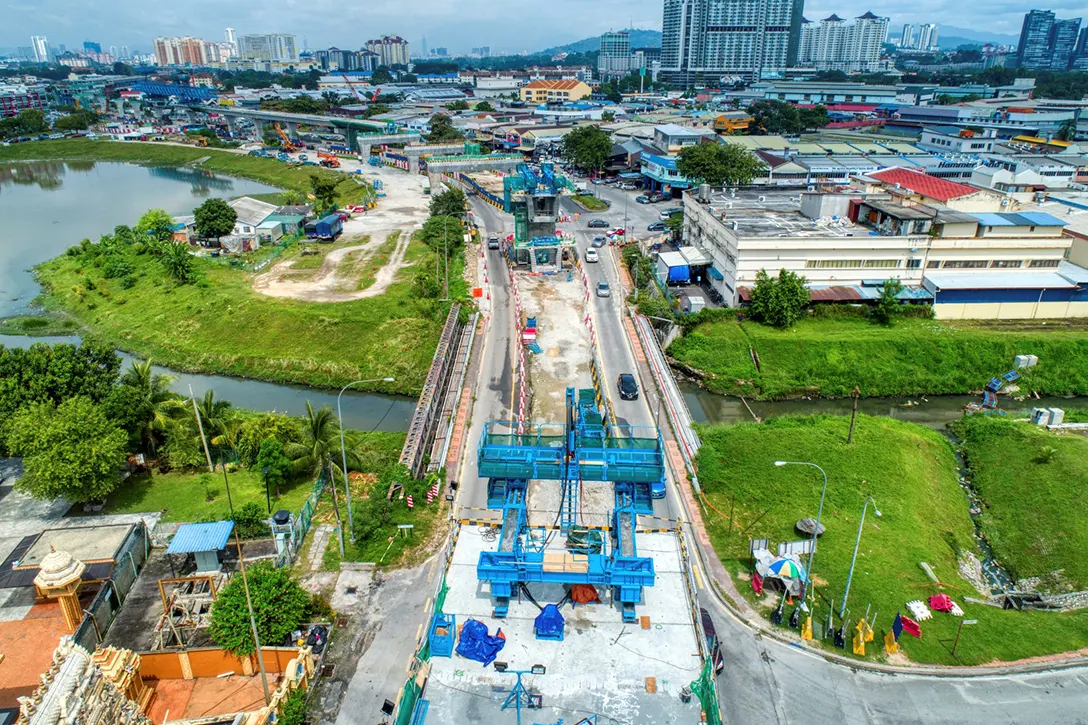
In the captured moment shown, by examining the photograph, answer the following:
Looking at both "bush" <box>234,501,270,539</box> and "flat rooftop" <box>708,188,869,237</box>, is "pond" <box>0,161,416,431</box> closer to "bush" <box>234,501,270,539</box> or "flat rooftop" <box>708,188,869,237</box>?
"bush" <box>234,501,270,539</box>

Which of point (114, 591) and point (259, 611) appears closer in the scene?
point (259, 611)

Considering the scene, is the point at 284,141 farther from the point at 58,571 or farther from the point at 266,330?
the point at 58,571

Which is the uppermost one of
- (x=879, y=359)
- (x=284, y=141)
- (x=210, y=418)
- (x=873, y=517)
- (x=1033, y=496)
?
(x=284, y=141)

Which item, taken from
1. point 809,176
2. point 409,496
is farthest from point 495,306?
point 809,176

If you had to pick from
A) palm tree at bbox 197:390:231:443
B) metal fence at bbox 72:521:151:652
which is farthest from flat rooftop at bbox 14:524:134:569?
palm tree at bbox 197:390:231:443

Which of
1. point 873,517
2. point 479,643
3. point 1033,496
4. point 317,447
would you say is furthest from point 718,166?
point 479,643

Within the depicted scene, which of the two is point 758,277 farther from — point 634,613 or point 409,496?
point 634,613
